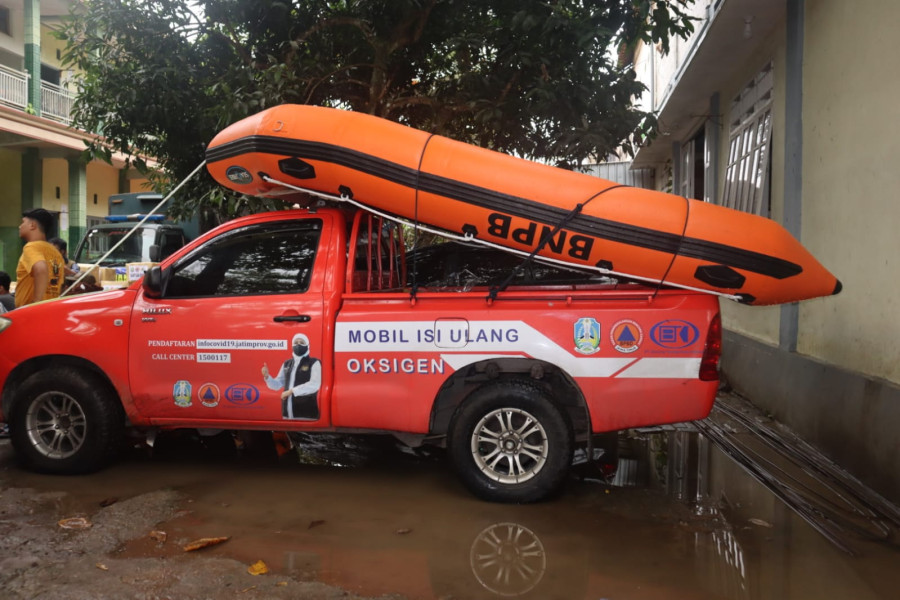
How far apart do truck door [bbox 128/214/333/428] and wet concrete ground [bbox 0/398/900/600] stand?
579 millimetres

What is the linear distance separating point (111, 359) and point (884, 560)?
486 cm

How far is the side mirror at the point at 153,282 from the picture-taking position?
16.1 ft

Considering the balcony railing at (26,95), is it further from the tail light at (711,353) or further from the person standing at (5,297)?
the tail light at (711,353)

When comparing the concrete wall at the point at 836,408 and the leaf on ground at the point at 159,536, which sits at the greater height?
the concrete wall at the point at 836,408

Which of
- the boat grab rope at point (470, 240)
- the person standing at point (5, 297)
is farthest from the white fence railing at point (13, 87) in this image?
the boat grab rope at point (470, 240)

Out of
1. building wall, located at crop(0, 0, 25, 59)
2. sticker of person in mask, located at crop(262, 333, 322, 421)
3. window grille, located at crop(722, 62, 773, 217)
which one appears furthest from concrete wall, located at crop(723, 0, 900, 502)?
building wall, located at crop(0, 0, 25, 59)

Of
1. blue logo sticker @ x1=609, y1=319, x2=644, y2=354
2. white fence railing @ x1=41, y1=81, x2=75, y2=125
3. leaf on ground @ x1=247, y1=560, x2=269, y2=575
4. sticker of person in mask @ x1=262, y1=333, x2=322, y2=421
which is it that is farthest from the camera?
white fence railing @ x1=41, y1=81, x2=75, y2=125

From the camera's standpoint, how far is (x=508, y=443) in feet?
14.8

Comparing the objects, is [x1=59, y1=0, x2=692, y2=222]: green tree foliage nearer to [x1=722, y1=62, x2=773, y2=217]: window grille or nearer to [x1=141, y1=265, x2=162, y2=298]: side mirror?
[x1=722, y1=62, x2=773, y2=217]: window grille

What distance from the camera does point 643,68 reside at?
20016 millimetres

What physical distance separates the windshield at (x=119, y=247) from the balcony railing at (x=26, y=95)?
581 centimetres

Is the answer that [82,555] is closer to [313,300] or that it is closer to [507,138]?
[313,300]

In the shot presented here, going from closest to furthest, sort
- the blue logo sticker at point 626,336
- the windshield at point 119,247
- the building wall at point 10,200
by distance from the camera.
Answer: the blue logo sticker at point 626,336, the windshield at point 119,247, the building wall at point 10,200

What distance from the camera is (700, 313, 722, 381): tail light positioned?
4.25m
